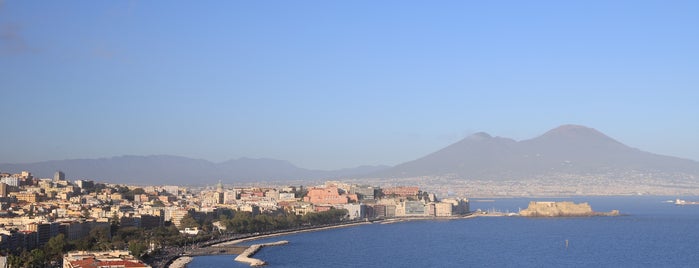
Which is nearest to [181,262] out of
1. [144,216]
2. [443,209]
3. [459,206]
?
[144,216]

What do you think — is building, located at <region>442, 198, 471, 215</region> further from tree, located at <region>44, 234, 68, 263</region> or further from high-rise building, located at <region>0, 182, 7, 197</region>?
tree, located at <region>44, 234, 68, 263</region>

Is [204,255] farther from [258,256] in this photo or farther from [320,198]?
[320,198]

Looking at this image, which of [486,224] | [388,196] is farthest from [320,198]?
[486,224]

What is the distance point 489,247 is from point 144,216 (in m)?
18.6

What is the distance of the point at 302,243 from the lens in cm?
5062

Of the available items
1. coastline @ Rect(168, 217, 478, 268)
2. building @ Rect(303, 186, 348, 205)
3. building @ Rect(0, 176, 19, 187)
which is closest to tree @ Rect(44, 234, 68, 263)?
coastline @ Rect(168, 217, 478, 268)

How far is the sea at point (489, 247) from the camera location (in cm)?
4003

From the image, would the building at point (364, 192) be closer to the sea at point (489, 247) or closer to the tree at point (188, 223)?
the sea at point (489, 247)

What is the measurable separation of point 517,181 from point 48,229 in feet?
513

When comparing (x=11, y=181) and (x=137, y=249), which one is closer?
(x=137, y=249)

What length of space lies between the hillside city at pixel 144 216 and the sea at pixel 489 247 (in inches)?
135

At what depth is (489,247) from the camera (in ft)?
159

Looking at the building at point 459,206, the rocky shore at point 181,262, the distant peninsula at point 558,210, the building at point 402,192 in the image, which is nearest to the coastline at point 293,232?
the rocky shore at point 181,262

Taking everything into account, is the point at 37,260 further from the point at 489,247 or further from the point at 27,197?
the point at 27,197
